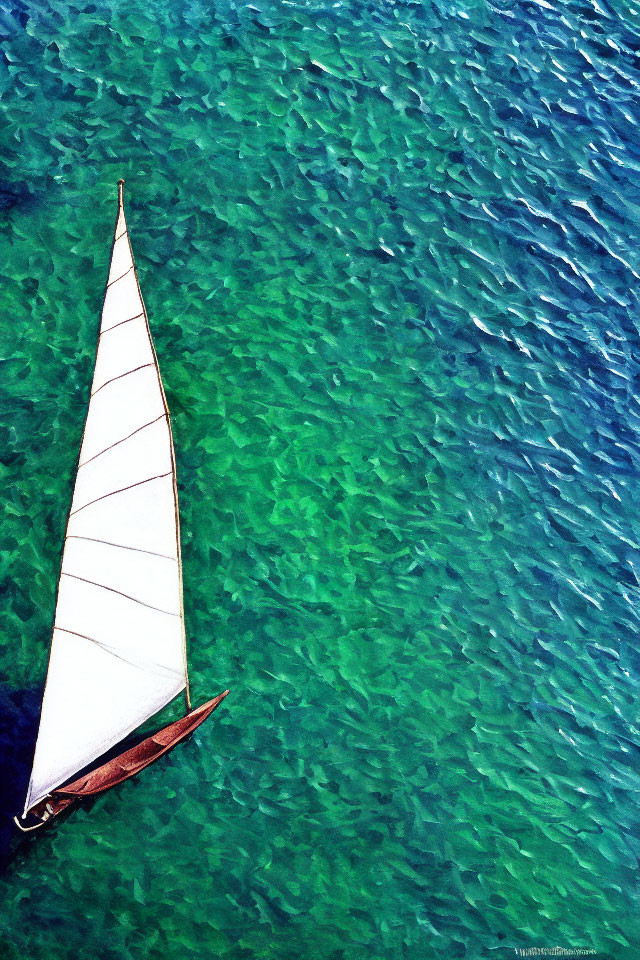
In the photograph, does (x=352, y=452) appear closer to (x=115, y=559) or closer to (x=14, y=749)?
(x=115, y=559)

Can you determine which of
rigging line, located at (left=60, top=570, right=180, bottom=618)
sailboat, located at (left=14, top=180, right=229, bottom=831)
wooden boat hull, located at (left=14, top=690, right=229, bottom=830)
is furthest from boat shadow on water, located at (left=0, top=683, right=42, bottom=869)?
rigging line, located at (left=60, top=570, right=180, bottom=618)

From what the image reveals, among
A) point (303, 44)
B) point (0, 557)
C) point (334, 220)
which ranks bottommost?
point (0, 557)

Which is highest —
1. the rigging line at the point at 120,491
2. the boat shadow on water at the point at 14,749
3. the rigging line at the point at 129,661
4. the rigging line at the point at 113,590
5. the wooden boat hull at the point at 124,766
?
the rigging line at the point at 120,491

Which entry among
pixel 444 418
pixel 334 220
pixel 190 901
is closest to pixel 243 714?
pixel 190 901

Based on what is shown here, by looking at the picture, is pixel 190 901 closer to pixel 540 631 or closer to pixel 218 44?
pixel 540 631

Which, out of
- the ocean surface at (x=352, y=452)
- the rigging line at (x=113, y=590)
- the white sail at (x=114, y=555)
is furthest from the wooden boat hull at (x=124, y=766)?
the rigging line at (x=113, y=590)

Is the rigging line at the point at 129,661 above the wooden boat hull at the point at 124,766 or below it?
above

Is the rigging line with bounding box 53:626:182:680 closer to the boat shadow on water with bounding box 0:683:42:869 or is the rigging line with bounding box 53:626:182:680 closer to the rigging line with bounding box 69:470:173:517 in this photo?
the rigging line with bounding box 69:470:173:517

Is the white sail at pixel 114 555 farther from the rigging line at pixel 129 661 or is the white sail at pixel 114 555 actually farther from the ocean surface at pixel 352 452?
the ocean surface at pixel 352 452
